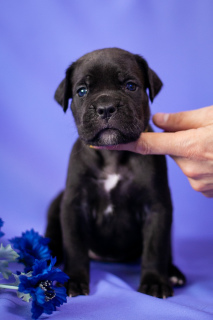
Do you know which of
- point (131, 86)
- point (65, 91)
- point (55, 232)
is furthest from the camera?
point (55, 232)

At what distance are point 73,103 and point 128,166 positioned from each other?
559 mm

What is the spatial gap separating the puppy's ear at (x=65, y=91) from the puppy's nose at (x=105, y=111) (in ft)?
2.10

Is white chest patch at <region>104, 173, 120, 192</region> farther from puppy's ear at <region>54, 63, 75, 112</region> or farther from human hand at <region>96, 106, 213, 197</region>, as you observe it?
puppy's ear at <region>54, 63, 75, 112</region>

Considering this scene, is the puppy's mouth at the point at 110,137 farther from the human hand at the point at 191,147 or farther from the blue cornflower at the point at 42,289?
the blue cornflower at the point at 42,289

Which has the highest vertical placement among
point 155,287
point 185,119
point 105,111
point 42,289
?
point 105,111

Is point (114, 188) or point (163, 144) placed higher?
point (163, 144)

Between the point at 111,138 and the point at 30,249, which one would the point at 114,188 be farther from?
the point at 30,249

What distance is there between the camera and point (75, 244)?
282cm

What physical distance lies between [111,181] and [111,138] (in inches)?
21.6

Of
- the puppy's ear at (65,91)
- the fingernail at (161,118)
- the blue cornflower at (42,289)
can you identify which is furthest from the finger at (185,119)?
the blue cornflower at (42,289)

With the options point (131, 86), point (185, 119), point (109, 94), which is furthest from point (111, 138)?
point (185, 119)

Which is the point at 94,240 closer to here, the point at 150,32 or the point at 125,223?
the point at 125,223

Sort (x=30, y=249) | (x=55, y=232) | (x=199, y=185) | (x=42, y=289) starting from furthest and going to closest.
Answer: (x=55, y=232) → (x=199, y=185) → (x=30, y=249) → (x=42, y=289)

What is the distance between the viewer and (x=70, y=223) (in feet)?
9.42
